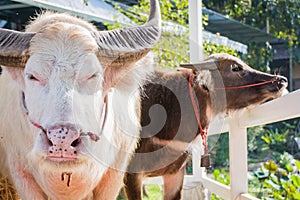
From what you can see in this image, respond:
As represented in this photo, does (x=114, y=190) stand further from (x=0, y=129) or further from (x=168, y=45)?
(x=168, y=45)

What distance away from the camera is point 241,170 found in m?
5.47

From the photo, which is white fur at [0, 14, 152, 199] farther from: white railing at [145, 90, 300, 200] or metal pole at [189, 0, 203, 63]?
metal pole at [189, 0, 203, 63]

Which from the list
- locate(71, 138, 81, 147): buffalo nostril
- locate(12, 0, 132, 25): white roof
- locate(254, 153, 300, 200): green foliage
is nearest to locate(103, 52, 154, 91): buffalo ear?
locate(71, 138, 81, 147): buffalo nostril

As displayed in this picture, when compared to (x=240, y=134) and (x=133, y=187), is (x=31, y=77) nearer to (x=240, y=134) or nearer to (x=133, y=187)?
(x=133, y=187)

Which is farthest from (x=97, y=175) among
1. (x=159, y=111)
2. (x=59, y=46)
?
Result: (x=159, y=111)

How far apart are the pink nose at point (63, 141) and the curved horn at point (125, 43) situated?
0.74 m

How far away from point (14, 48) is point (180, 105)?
2345mm

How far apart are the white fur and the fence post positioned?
1.32 m

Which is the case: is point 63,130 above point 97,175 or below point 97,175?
above

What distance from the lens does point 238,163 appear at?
5.54 metres

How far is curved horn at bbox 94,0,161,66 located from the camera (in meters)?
3.84

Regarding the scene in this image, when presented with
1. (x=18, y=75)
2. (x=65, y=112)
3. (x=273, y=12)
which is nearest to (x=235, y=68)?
(x=18, y=75)

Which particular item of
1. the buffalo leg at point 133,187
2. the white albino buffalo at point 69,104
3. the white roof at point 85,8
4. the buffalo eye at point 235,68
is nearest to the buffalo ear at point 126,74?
the white albino buffalo at point 69,104

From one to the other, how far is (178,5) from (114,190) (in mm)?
5398
